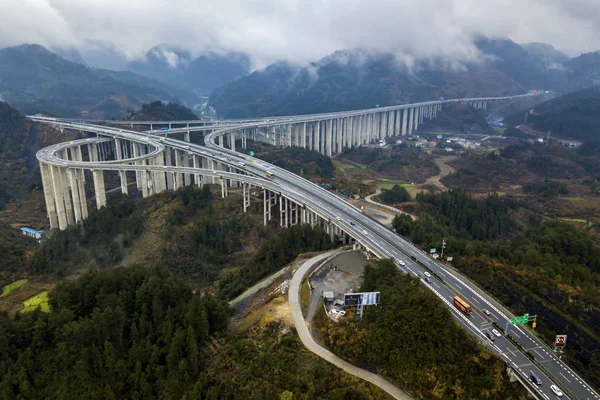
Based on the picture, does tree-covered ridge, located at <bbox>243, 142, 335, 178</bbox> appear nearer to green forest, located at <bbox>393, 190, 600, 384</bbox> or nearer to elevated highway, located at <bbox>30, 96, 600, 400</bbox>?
elevated highway, located at <bbox>30, 96, 600, 400</bbox>

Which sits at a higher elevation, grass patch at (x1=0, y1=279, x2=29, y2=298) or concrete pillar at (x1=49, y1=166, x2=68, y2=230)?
concrete pillar at (x1=49, y1=166, x2=68, y2=230)

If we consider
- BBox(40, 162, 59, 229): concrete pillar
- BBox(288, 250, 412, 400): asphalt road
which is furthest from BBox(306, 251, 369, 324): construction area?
BBox(40, 162, 59, 229): concrete pillar

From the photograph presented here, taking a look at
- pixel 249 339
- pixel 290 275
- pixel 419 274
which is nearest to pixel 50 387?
pixel 249 339

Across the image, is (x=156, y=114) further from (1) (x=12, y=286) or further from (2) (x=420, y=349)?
(2) (x=420, y=349)

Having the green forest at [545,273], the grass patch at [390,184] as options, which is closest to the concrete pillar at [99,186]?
the green forest at [545,273]

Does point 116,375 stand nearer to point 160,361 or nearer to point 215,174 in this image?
point 160,361

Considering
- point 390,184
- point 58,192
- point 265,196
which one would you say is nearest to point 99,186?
point 58,192
